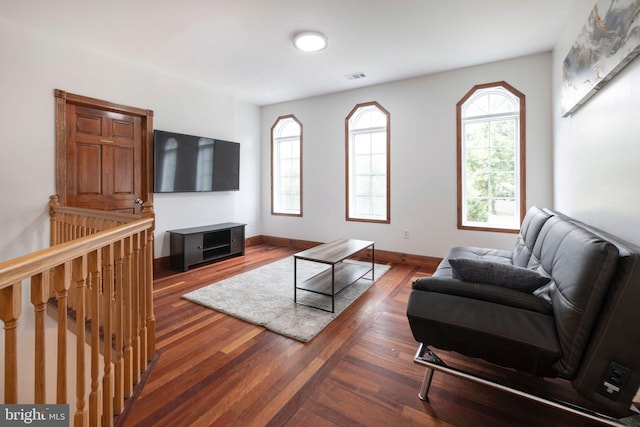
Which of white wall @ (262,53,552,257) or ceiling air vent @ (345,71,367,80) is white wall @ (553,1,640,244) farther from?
ceiling air vent @ (345,71,367,80)

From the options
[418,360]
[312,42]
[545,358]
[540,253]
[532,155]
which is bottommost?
[418,360]

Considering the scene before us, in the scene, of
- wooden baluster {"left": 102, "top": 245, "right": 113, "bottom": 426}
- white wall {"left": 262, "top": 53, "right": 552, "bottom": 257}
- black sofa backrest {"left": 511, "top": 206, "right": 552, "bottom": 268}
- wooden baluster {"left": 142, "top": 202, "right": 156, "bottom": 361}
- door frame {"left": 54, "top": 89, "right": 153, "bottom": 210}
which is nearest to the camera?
wooden baluster {"left": 102, "top": 245, "right": 113, "bottom": 426}

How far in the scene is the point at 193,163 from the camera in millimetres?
4512

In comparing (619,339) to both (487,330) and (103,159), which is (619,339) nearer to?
(487,330)

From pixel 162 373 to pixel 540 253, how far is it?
2.48 metres

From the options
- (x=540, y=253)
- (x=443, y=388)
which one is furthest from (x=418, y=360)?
(x=540, y=253)

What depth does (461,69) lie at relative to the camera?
403 cm

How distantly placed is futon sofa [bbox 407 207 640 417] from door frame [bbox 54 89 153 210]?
2791 mm

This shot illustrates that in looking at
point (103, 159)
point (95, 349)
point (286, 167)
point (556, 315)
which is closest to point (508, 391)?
point (556, 315)

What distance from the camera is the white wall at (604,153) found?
1568 mm

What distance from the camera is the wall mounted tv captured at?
13.5 ft

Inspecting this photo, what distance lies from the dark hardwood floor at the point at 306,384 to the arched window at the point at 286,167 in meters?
3.26

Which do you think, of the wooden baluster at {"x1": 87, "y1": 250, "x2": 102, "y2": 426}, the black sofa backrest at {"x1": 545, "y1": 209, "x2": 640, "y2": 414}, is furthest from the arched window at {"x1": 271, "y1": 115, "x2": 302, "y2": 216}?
the black sofa backrest at {"x1": 545, "y1": 209, "x2": 640, "y2": 414}

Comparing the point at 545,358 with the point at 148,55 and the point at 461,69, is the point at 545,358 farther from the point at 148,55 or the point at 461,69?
the point at 148,55
